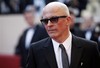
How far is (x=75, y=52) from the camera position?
16.4ft

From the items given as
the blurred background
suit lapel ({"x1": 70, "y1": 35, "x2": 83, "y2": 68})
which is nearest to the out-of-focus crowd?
the blurred background

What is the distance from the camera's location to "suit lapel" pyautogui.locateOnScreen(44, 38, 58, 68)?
194 inches

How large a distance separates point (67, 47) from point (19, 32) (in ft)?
31.5

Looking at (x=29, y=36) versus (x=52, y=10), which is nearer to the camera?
(x=52, y=10)

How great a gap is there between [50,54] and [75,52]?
0.28 m

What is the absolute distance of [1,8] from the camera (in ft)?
45.7

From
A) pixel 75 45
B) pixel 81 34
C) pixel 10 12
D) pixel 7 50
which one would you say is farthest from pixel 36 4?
pixel 75 45

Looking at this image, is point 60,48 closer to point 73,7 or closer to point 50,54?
point 50,54

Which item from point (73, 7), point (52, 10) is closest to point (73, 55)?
point (52, 10)

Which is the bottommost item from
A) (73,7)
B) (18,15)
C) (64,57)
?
(18,15)

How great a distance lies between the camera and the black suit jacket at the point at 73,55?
16.3 feet

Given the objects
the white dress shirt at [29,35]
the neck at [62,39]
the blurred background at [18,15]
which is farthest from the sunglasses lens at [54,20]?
the blurred background at [18,15]

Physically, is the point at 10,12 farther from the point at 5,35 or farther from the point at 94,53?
the point at 94,53

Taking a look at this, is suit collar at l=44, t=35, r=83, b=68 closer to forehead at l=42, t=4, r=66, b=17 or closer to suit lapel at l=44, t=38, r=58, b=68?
suit lapel at l=44, t=38, r=58, b=68
